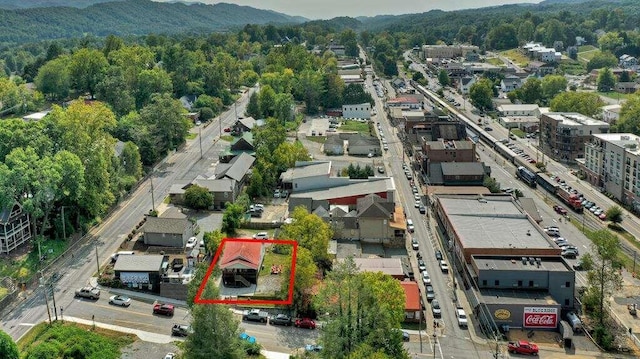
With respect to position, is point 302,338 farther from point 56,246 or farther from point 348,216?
point 56,246

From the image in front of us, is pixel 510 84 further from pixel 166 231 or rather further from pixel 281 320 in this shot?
pixel 281 320

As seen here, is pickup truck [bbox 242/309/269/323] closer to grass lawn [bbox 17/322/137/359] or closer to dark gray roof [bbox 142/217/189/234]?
grass lawn [bbox 17/322/137/359]

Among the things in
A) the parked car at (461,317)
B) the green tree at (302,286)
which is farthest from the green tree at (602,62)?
the green tree at (302,286)

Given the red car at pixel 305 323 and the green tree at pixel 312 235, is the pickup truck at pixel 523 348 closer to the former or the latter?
the red car at pixel 305 323

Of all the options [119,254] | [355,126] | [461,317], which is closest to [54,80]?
[355,126]

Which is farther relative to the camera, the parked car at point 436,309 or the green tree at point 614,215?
the green tree at point 614,215
